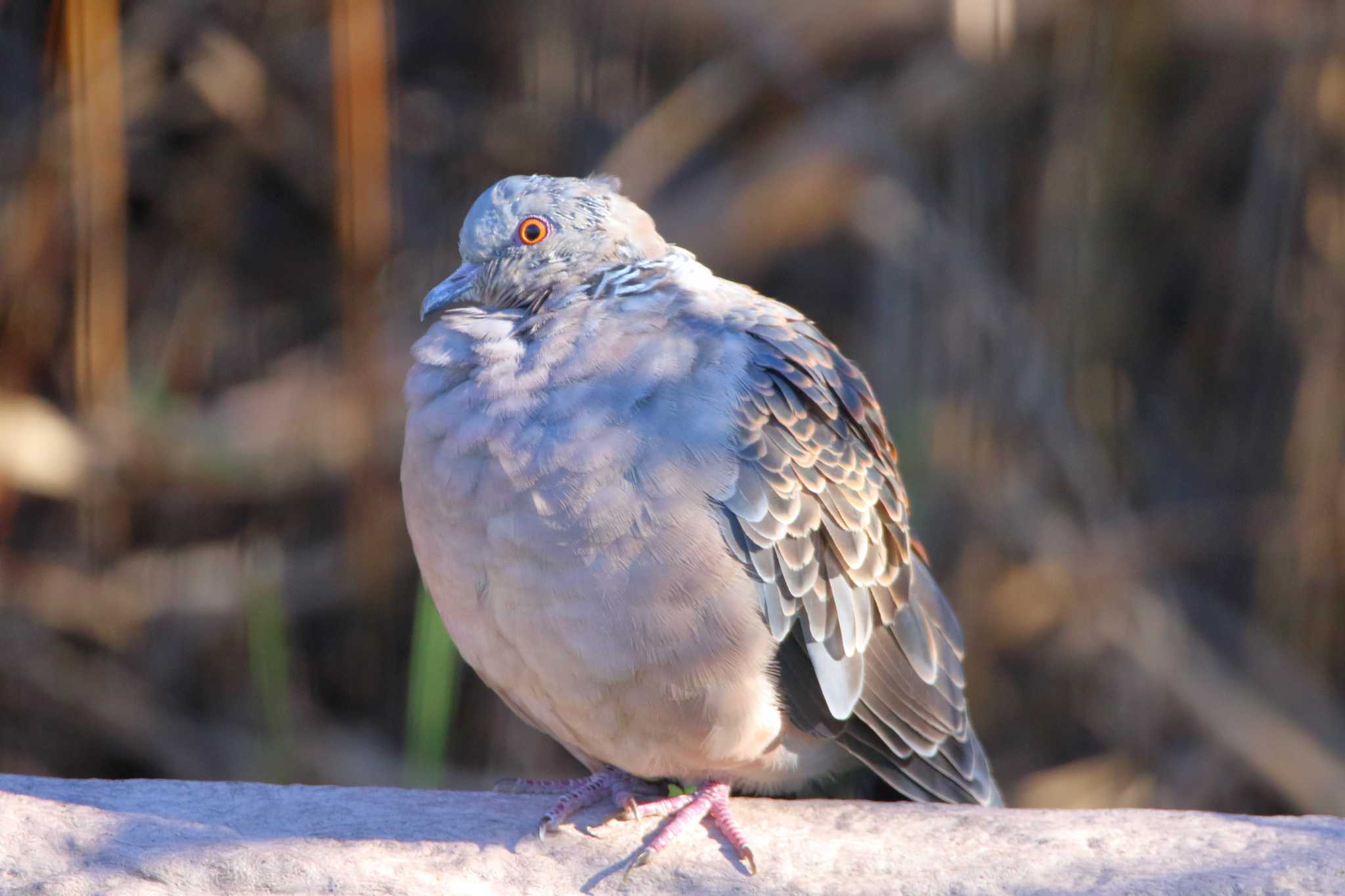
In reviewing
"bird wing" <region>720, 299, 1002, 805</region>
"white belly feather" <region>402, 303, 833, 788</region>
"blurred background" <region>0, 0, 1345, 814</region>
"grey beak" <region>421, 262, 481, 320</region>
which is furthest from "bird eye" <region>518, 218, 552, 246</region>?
"blurred background" <region>0, 0, 1345, 814</region>

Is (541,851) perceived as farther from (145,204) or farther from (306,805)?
(145,204)

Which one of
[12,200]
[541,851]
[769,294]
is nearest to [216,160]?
[12,200]

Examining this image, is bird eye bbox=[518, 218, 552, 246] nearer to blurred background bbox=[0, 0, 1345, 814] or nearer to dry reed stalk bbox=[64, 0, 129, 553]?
blurred background bbox=[0, 0, 1345, 814]

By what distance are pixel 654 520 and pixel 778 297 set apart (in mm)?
2307

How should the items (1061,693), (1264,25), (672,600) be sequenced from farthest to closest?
(1061,693)
(1264,25)
(672,600)

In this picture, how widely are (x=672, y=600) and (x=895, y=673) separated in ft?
2.05

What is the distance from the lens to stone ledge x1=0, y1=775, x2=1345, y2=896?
6.76 feet

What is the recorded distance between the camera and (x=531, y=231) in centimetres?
245

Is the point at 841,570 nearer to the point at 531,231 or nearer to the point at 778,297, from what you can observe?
the point at 531,231

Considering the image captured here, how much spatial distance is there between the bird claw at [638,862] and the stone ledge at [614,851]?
11 mm

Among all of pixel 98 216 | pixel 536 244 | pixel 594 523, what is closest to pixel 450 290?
pixel 536 244

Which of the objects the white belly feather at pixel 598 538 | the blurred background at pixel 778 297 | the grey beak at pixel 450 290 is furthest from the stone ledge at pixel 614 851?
the blurred background at pixel 778 297

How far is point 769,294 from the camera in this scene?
428cm

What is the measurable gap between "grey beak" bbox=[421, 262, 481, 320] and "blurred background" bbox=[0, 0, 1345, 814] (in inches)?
47.4
